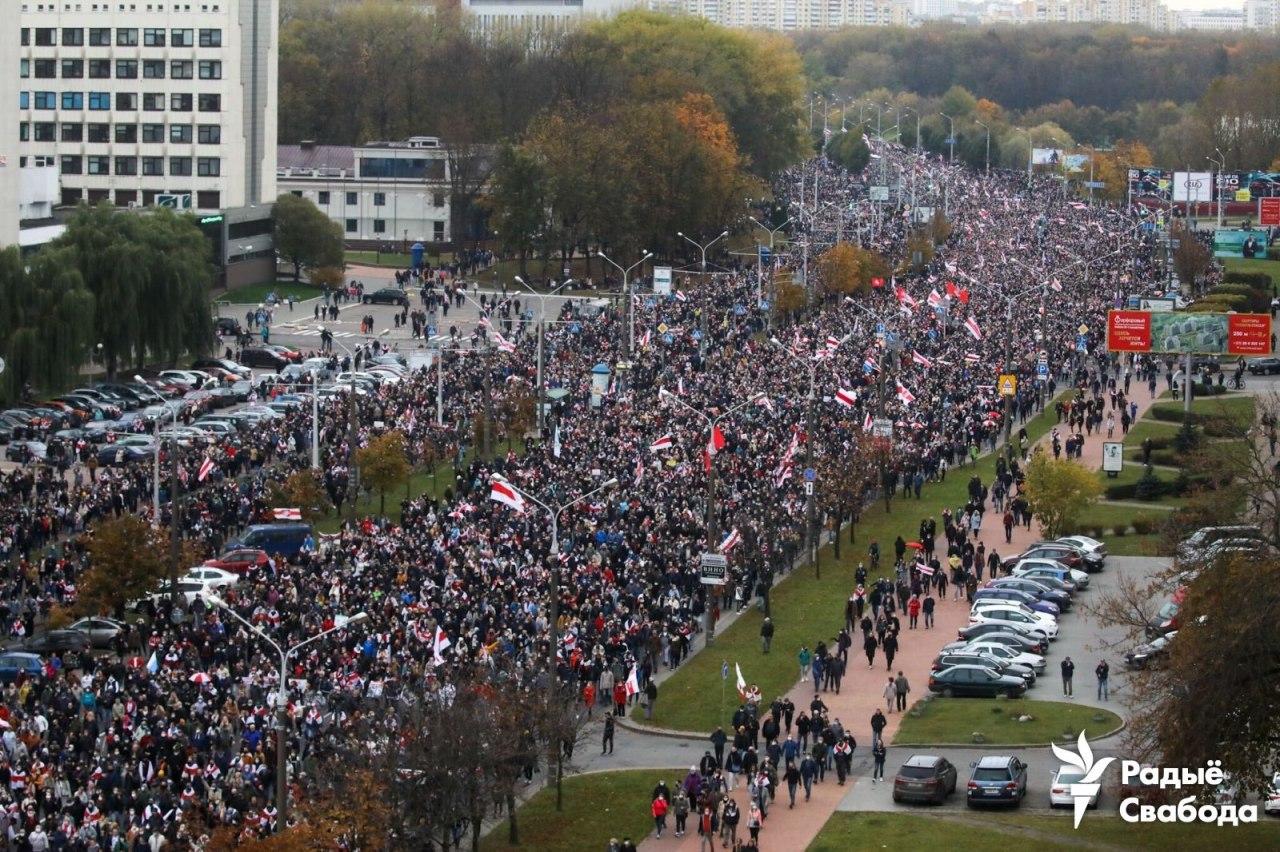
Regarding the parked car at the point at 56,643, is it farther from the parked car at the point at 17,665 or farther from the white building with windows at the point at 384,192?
the white building with windows at the point at 384,192

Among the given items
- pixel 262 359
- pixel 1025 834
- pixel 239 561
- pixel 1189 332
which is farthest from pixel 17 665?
pixel 1189 332

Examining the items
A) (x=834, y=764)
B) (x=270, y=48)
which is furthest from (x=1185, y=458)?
(x=270, y=48)

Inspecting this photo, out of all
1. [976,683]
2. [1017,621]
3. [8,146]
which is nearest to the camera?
[976,683]

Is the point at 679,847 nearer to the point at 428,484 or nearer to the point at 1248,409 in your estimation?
the point at 428,484

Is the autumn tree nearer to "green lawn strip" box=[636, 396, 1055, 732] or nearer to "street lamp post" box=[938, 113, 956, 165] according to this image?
"green lawn strip" box=[636, 396, 1055, 732]

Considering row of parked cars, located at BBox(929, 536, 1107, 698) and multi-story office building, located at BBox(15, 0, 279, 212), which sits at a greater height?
multi-story office building, located at BBox(15, 0, 279, 212)

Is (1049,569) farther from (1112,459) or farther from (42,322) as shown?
(42,322)

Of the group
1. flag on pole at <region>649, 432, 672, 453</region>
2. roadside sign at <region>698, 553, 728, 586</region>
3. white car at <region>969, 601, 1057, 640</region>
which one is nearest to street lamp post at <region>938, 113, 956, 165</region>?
flag on pole at <region>649, 432, 672, 453</region>
